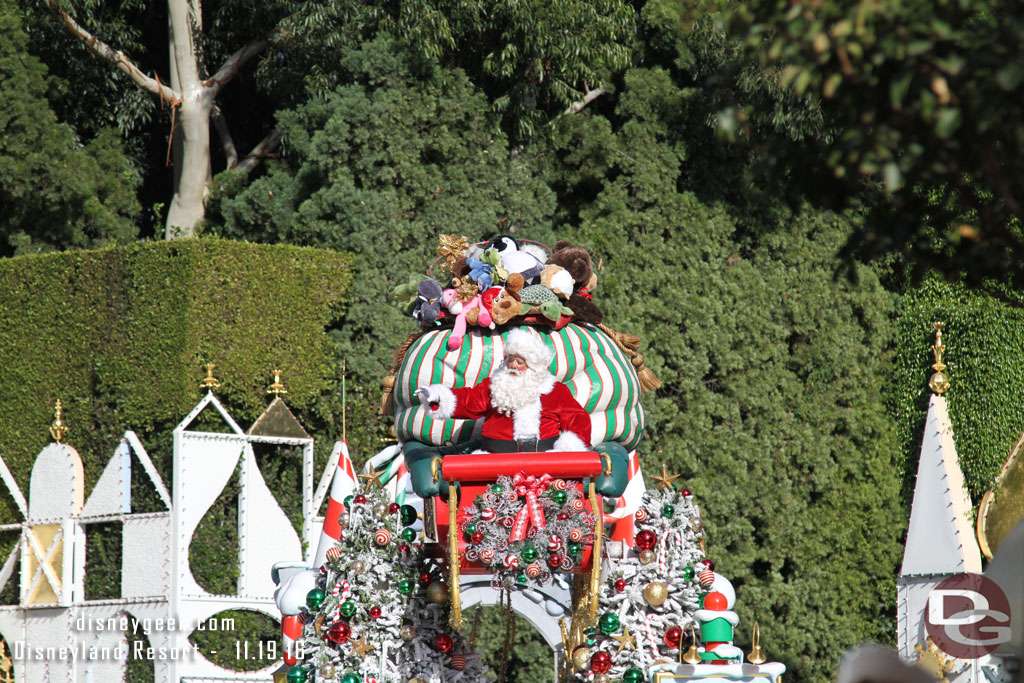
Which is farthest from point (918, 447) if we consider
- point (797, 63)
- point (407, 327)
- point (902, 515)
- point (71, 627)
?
point (797, 63)

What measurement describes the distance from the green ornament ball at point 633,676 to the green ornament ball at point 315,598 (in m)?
1.77

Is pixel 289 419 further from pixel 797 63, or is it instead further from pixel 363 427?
pixel 797 63

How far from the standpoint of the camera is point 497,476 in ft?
21.2

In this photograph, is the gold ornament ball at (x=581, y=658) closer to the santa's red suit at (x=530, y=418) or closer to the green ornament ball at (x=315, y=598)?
the santa's red suit at (x=530, y=418)

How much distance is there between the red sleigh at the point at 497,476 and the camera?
6.46 meters

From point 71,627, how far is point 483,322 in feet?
18.4

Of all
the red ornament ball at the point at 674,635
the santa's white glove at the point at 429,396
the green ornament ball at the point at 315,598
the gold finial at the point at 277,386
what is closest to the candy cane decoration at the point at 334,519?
the green ornament ball at the point at 315,598

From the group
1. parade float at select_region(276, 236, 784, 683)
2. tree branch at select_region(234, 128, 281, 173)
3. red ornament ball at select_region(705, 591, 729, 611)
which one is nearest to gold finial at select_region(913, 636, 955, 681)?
parade float at select_region(276, 236, 784, 683)

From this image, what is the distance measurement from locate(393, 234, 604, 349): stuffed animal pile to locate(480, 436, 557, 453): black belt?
677mm

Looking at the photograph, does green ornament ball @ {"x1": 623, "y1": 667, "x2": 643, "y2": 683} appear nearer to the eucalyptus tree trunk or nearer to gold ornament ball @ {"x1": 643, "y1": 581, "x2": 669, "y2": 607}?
gold ornament ball @ {"x1": 643, "y1": 581, "x2": 669, "y2": 607}

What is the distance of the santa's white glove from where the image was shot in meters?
6.98

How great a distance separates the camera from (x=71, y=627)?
10.6 metres

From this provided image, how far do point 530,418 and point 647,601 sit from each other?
4.21 ft

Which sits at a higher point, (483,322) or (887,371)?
(887,371)
